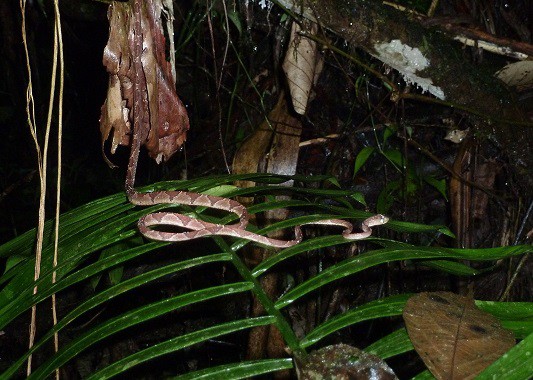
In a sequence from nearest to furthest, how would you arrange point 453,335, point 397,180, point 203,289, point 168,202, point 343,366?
point 343,366
point 453,335
point 203,289
point 168,202
point 397,180

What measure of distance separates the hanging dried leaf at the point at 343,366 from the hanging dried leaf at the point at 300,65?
2.53 m

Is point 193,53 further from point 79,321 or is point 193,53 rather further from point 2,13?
point 79,321

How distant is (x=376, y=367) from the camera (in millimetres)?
1352

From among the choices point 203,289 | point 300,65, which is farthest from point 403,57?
point 203,289

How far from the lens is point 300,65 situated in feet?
12.5

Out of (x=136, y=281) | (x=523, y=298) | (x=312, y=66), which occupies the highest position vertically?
(x=312, y=66)

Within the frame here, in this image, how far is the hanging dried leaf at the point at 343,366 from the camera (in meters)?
1.33

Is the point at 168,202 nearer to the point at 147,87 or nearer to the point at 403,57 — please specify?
the point at 147,87

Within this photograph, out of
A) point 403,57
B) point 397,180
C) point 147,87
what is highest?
point 403,57

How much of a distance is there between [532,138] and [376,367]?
10.2 feet

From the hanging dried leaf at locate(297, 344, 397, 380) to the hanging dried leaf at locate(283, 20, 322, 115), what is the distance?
2.53m

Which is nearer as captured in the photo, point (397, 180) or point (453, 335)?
point (453, 335)

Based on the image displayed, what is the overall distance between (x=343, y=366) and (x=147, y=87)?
5.46 ft

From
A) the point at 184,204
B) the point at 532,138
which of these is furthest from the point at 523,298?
the point at 184,204
